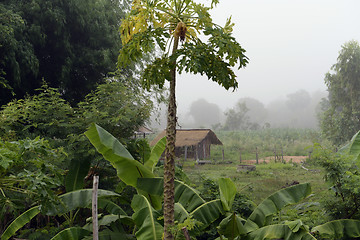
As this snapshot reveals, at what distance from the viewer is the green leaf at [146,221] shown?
388cm

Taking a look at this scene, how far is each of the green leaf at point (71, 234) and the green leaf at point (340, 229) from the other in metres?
3.18

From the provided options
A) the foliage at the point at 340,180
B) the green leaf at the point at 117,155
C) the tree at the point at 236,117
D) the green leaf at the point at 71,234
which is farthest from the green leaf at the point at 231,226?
the tree at the point at 236,117

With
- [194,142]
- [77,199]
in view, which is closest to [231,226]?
[77,199]

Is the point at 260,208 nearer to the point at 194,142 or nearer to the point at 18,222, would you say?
the point at 18,222

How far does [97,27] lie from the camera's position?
1092 cm

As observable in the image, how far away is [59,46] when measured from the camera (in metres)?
10.5

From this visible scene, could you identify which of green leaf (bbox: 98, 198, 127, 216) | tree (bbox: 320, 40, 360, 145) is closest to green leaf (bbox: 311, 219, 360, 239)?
green leaf (bbox: 98, 198, 127, 216)

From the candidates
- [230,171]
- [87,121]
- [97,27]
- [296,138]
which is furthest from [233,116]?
[87,121]

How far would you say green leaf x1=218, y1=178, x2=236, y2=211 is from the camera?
4387 millimetres

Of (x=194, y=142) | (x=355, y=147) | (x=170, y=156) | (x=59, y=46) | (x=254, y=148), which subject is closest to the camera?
(x=170, y=156)

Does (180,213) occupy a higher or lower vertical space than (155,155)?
lower

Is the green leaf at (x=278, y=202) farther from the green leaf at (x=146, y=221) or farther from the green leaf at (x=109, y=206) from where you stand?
the green leaf at (x=109, y=206)

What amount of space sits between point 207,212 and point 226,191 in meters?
0.41

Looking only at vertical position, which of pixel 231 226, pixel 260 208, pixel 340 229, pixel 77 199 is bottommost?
pixel 340 229
